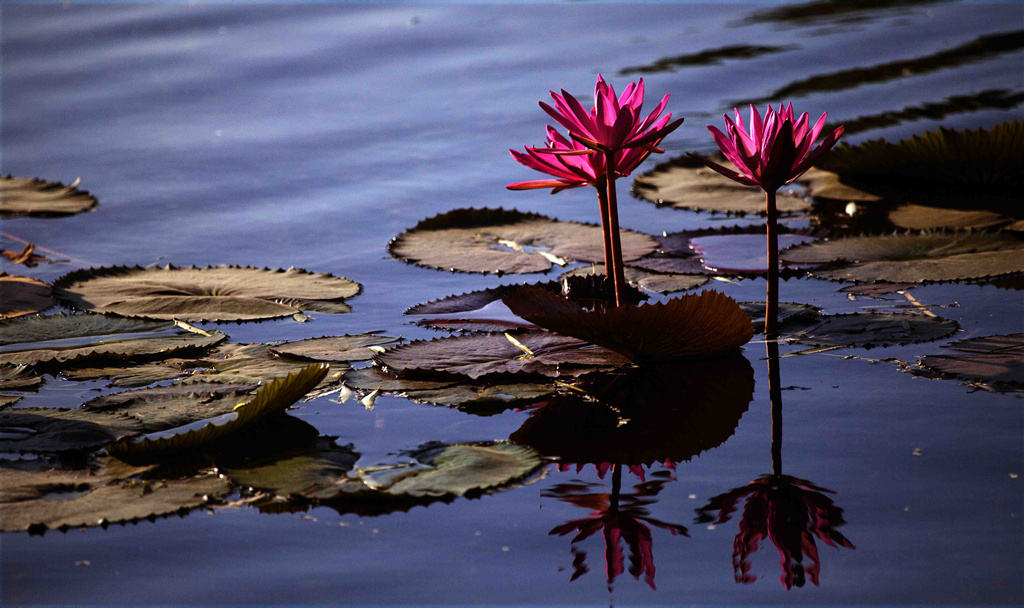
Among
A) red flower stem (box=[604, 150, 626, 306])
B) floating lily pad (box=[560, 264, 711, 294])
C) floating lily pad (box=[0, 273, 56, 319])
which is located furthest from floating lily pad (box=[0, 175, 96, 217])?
red flower stem (box=[604, 150, 626, 306])

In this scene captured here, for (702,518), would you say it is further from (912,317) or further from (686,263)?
(686,263)

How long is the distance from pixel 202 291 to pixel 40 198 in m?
1.19

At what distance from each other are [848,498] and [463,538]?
481 mm

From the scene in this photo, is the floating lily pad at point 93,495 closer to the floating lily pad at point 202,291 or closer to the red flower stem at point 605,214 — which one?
the floating lily pad at point 202,291

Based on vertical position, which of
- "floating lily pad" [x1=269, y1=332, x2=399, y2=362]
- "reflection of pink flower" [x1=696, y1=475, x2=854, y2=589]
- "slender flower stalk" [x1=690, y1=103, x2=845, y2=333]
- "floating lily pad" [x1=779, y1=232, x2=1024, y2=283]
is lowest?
"reflection of pink flower" [x1=696, y1=475, x2=854, y2=589]

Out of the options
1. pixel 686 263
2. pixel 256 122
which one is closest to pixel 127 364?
pixel 686 263

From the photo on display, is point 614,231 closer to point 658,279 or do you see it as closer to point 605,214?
point 605,214

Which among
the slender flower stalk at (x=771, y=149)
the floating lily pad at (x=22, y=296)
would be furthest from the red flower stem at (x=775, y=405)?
the floating lily pad at (x=22, y=296)

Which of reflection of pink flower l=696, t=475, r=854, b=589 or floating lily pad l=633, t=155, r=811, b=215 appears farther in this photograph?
floating lily pad l=633, t=155, r=811, b=215

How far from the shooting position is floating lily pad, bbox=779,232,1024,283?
1.89 meters

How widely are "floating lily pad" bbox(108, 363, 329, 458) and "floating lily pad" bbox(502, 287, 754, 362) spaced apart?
363mm

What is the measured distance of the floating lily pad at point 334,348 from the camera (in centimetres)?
159

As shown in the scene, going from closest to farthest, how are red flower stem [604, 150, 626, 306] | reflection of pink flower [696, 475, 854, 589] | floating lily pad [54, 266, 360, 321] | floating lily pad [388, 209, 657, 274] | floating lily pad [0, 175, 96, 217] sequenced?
reflection of pink flower [696, 475, 854, 589] < red flower stem [604, 150, 626, 306] < floating lily pad [54, 266, 360, 321] < floating lily pad [388, 209, 657, 274] < floating lily pad [0, 175, 96, 217]

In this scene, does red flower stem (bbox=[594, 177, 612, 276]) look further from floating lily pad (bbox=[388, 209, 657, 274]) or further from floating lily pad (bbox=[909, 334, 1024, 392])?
floating lily pad (bbox=[909, 334, 1024, 392])
